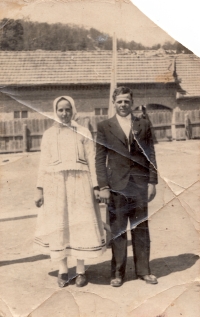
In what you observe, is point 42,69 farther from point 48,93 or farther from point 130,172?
point 130,172

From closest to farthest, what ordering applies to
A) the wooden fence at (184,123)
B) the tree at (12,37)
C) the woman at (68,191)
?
the woman at (68,191)
the tree at (12,37)
the wooden fence at (184,123)

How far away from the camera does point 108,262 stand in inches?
95.6

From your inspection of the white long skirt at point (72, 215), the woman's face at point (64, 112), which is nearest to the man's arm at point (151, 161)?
the white long skirt at point (72, 215)

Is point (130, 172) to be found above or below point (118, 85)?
below

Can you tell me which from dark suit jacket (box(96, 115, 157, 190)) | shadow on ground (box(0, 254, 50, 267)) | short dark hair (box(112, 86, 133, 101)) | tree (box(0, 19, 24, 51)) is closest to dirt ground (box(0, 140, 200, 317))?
shadow on ground (box(0, 254, 50, 267))

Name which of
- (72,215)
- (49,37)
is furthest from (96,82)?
(72,215)

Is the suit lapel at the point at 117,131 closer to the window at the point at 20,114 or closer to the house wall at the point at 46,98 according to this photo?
the house wall at the point at 46,98

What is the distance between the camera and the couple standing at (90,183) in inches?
91.7

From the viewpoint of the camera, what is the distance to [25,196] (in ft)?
7.85

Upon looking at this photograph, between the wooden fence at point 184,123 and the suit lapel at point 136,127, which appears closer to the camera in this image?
the suit lapel at point 136,127

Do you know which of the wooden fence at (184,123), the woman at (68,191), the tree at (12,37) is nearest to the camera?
the woman at (68,191)

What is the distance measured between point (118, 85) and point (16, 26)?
0.66 meters

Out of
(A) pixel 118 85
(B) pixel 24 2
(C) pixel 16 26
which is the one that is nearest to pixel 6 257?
(A) pixel 118 85

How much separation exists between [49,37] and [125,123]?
25.7 inches
